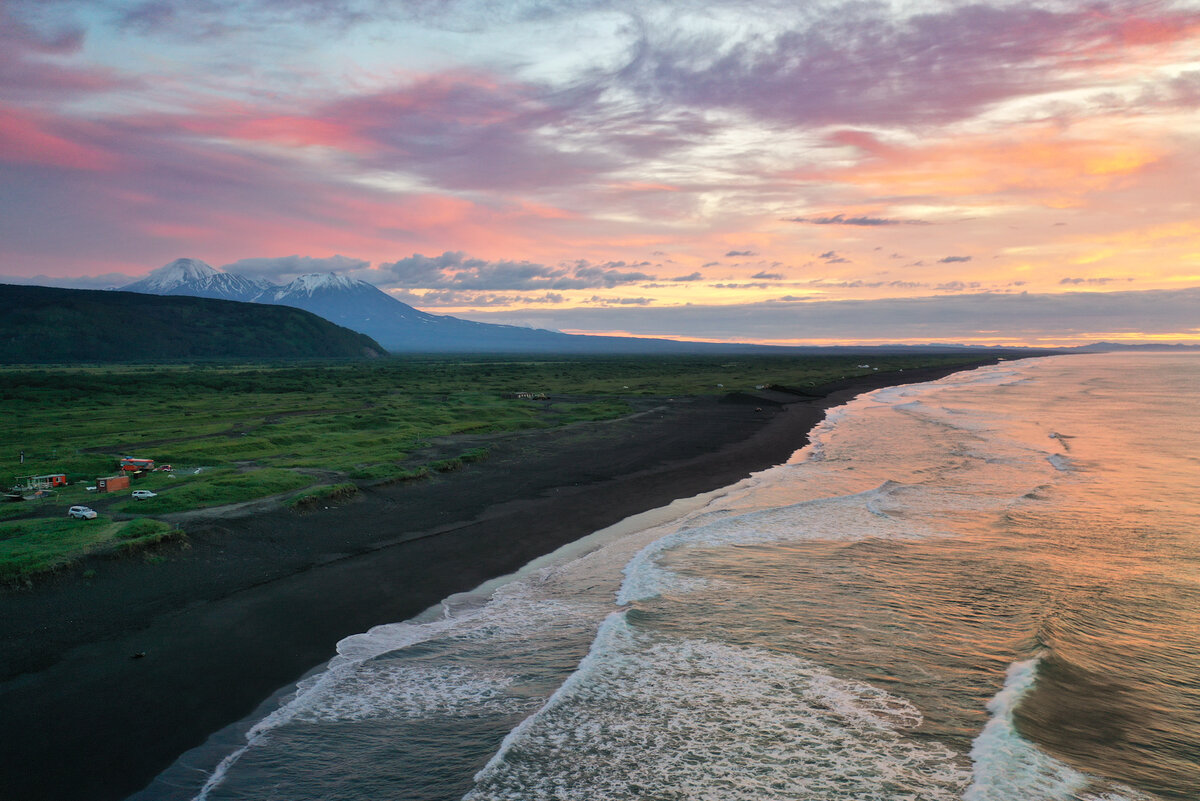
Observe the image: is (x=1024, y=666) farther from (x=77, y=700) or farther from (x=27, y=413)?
(x=27, y=413)

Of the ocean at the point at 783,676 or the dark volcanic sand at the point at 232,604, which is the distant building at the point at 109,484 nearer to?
the dark volcanic sand at the point at 232,604

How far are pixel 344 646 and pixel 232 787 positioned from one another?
5800 millimetres

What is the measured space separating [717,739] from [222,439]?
48434 mm

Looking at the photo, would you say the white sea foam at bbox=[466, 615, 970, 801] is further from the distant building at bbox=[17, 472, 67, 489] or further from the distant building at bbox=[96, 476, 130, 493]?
the distant building at bbox=[17, 472, 67, 489]

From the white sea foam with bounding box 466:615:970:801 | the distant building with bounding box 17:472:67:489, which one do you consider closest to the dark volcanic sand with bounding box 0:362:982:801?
the white sea foam with bounding box 466:615:970:801

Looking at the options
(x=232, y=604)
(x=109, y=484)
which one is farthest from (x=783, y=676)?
(x=109, y=484)

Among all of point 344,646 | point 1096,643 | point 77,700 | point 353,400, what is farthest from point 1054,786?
point 353,400

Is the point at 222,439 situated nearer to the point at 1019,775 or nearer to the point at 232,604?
the point at 232,604

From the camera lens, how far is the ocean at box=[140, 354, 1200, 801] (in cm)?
1232

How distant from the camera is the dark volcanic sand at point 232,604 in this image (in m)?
13.1

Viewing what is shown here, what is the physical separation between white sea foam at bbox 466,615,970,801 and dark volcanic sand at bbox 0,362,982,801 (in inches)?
280

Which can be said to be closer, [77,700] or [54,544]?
[77,700]

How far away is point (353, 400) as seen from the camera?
89.5 meters

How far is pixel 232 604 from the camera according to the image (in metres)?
20.0
